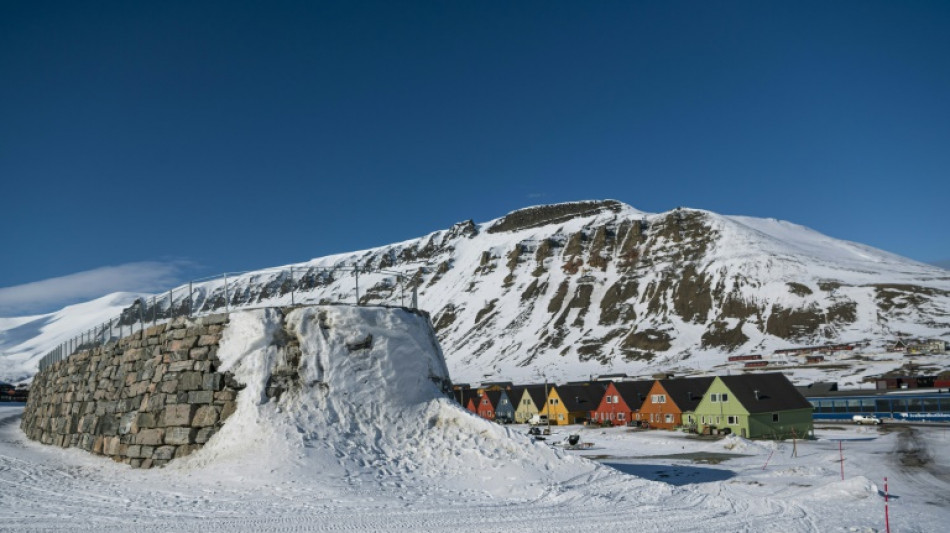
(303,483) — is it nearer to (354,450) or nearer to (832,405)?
(354,450)

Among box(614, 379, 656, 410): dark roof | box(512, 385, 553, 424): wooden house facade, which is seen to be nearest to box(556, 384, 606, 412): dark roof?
box(512, 385, 553, 424): wooden house facade

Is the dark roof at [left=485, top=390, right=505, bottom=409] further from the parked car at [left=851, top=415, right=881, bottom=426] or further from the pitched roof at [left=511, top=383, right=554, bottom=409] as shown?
the parked car at [left=851, top=415, right=881, bottom=426]

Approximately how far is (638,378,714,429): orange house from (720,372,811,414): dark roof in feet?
25.6

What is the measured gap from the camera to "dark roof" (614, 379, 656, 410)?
2938 inches

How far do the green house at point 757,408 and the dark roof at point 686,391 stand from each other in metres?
6.78

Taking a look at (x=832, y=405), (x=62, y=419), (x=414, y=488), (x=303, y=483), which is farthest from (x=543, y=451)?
(x=832, y=405)

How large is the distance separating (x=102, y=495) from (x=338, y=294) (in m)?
11.4

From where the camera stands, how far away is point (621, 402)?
248 ft

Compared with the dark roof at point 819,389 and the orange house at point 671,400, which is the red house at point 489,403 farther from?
the dark roof at point 819,389

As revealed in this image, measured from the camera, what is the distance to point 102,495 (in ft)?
48.4

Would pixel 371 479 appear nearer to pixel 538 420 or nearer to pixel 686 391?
pixel 686 391

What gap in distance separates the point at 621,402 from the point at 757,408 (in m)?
21.5

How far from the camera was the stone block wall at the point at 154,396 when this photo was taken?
18422 millimetres

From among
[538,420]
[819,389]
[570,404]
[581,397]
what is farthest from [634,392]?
[819,389]
